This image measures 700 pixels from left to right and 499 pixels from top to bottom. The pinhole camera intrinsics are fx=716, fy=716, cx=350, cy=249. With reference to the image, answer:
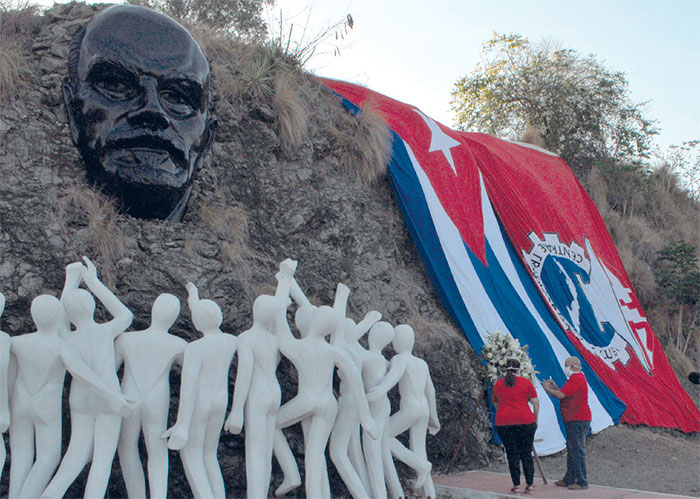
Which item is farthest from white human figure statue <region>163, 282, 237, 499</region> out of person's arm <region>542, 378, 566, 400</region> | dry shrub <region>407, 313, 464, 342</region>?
dry shrub <region>407, 313, 464, 342</region>

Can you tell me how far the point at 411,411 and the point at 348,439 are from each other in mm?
688

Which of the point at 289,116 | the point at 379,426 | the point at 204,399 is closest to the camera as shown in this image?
the point at 204,399

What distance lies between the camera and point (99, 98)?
643cm

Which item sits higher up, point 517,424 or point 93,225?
point 93,225

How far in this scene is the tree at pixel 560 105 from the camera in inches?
677

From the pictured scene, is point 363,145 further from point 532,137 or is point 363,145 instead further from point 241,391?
point 532,137

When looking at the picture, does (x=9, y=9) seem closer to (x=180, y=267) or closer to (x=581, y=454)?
(x=180, y=267)

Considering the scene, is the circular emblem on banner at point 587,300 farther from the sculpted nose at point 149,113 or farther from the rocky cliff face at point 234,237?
the sculpted nose at point 149,113

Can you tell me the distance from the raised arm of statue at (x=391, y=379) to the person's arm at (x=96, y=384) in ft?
6.42

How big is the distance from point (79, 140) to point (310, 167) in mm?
3183

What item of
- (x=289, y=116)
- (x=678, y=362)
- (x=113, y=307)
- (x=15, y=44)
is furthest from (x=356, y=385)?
(x=678, y=362)

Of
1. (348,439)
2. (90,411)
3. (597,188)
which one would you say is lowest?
(348,439)

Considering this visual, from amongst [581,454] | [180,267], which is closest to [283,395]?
[180,267]

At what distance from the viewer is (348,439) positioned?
5734mm
